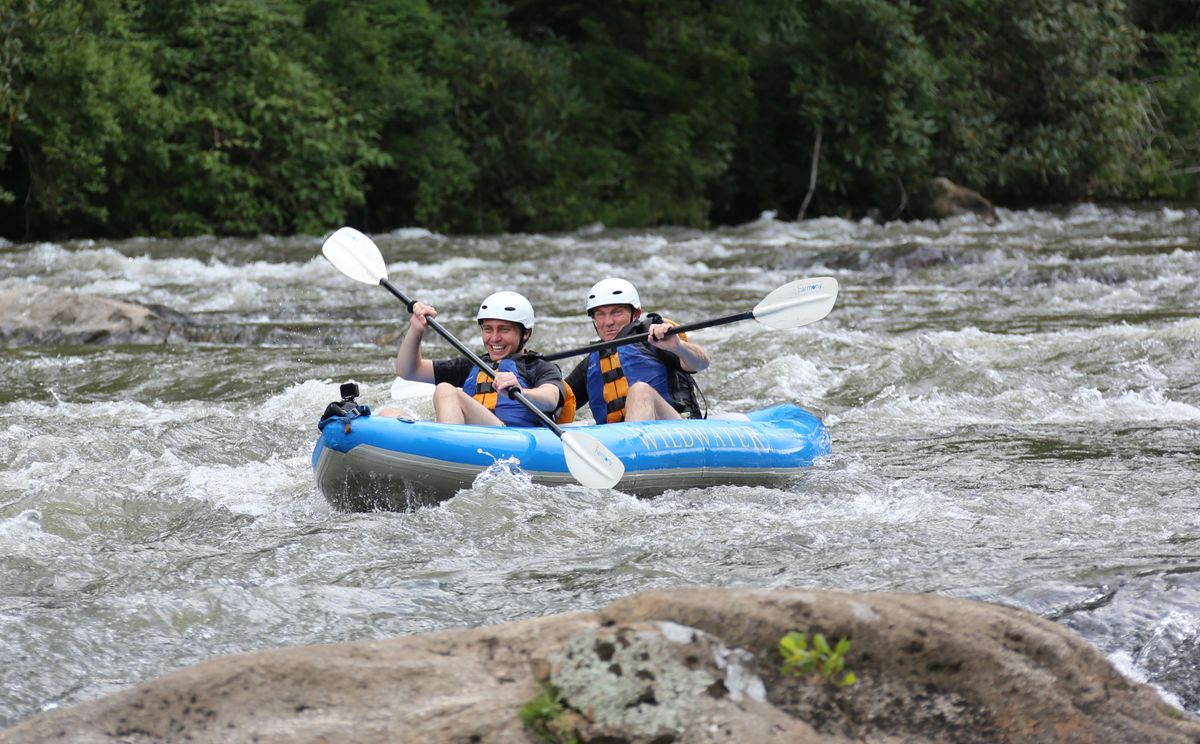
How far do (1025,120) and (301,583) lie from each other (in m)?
18.4

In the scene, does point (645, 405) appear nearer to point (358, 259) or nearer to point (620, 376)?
point (620, 376)

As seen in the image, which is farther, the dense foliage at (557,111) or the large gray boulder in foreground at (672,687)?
the dense foliage at (557,111)

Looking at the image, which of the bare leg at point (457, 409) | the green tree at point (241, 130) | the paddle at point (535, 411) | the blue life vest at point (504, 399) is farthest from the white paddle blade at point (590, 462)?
the green tree at point (241, 130)

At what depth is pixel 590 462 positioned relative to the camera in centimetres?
466

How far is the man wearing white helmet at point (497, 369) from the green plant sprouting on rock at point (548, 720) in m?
3.14

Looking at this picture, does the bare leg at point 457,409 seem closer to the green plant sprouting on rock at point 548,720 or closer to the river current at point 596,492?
the river current at point 596,492

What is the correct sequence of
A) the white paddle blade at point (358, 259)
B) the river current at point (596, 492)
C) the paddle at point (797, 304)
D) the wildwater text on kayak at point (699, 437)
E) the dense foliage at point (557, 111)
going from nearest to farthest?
1. the river current at point (596, 492)
2. the wildwater text on kayak at point (699, 437)
3. the paddle at point (797, 304)
4. the white paddle blade at point (358, 259)
5. the dense foliage at point (557, 111)

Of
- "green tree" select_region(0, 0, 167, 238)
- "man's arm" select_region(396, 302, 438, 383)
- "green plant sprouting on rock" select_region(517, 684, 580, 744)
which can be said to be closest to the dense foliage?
"green tree" select_region(0, 0, 167, 238)

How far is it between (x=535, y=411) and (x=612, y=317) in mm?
828

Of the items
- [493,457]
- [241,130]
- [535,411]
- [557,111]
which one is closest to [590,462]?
[493,457]

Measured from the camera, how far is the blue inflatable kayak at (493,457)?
4.59 metres

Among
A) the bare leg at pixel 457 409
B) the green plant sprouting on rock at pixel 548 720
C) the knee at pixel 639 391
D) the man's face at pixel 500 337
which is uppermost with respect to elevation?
the green plant sprouting on rock at pixel 548 720

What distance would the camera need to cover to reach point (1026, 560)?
11.9ft

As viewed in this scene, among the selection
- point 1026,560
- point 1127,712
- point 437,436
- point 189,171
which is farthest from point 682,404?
point 189,171
